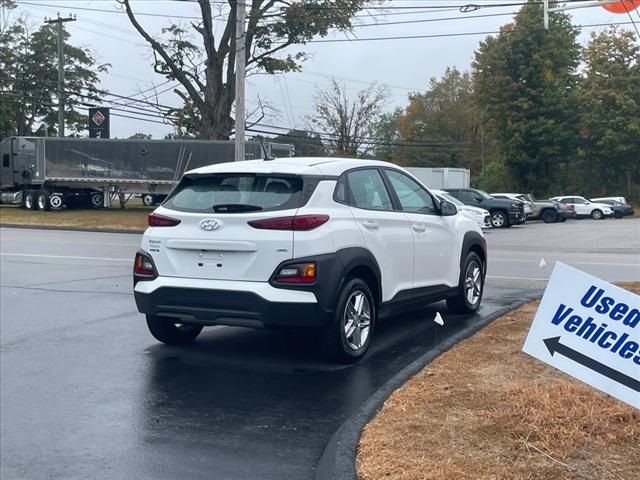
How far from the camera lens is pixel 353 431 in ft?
17.0

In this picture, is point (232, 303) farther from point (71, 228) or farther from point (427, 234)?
point (71, 228)

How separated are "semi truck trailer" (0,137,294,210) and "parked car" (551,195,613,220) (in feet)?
69.2

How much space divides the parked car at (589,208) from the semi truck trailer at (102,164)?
69.2 feet

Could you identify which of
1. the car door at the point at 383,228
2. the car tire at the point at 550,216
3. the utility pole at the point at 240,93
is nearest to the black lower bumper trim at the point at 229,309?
the car door at the point at 383,228

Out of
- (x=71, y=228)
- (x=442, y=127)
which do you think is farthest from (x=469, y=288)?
(x=442, y=127)

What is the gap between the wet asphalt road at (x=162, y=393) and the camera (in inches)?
199

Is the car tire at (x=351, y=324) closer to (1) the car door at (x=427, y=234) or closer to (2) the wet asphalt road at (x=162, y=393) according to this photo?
(2) the wet asphalt road at (x=162, y=393)

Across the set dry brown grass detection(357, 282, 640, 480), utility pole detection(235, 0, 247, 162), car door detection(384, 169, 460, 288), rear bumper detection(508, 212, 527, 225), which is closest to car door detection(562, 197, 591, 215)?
rear bumper detection(508, 212, 527, 225)

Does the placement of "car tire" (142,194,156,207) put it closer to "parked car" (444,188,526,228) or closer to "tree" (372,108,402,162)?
"parked car" (444,188,526,228)

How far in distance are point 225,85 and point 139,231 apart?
13092 mm

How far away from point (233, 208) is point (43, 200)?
3725cm

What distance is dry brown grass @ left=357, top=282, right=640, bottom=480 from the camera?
14.4ft

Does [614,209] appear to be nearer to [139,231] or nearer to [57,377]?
[139,231]

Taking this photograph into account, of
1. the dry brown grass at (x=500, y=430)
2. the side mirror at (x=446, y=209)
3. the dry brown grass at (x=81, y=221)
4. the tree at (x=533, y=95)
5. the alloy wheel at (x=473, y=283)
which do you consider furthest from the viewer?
the tree at (x=533, y=95)
